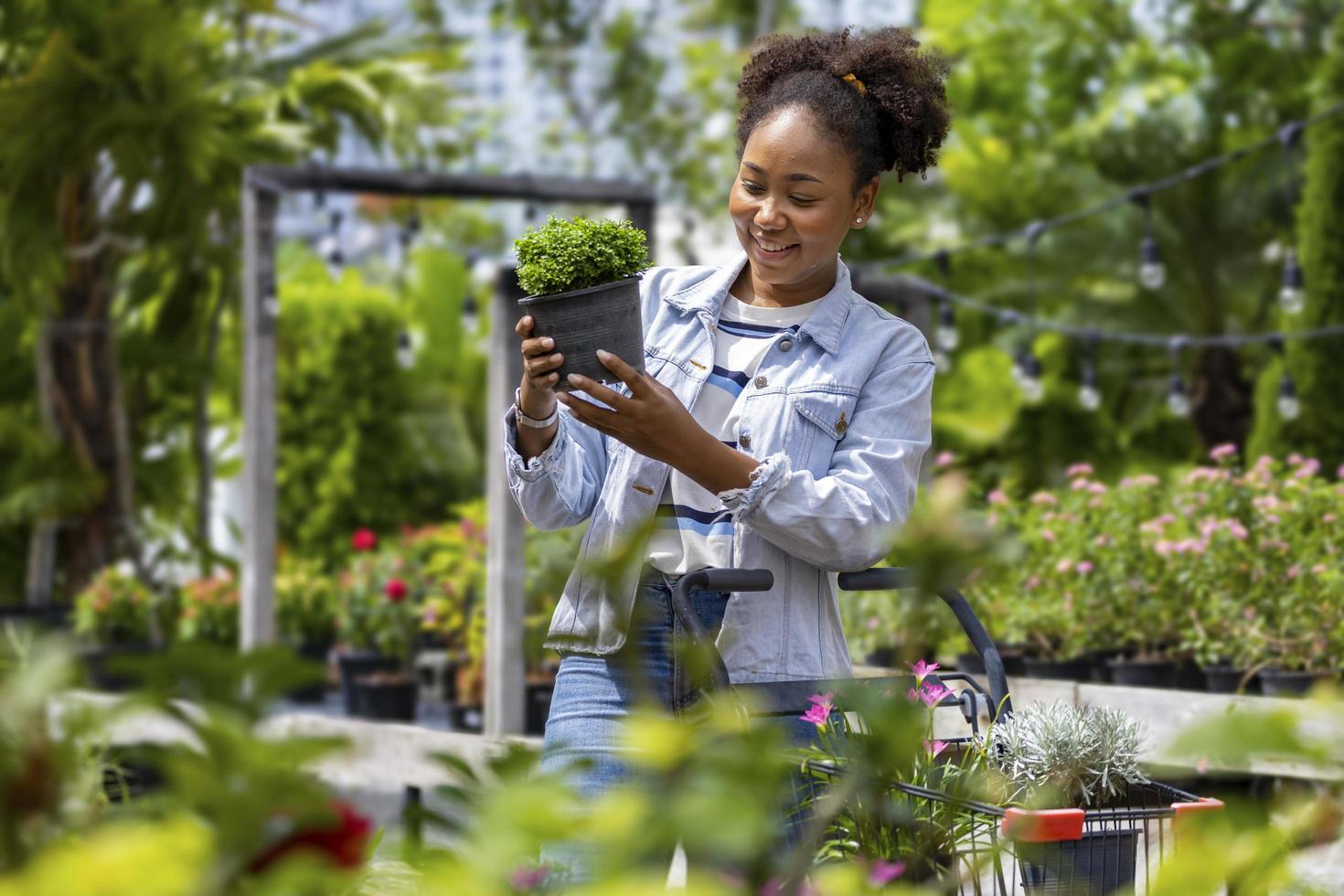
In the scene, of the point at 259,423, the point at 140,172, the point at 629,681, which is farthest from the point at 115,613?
the point at 629,681

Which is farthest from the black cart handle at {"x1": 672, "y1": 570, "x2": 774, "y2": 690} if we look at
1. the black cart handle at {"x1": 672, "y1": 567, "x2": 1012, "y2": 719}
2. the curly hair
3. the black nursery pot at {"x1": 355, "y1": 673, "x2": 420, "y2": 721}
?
the black nursery pot at {"x1": 355, "y1": 673, "x2": 420, "y2": 721}

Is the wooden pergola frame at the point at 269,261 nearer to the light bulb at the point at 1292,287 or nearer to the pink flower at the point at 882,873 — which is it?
the light bulb at the point at 1292,287

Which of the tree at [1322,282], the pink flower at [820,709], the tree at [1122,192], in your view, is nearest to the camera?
the pink flower at [820,709]

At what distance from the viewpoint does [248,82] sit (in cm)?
908

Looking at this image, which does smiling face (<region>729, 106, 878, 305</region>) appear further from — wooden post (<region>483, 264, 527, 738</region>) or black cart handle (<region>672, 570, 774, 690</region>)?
wooden post (<region>483, 264, 527, 738</region>)

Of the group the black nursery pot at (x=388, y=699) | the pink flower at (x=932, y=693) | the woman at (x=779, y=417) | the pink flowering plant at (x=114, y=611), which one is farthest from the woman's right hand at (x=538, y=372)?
the pink flowering plant at (x=114, y=611)

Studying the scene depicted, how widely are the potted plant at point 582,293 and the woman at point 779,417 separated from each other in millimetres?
34

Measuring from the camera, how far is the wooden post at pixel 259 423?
6.70 m

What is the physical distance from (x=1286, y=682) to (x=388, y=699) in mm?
4227

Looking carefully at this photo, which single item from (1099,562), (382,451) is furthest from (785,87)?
(382,451)

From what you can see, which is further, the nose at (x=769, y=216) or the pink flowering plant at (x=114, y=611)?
the pink flowering plant at (x=114, y=611)

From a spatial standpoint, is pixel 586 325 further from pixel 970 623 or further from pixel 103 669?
pixel 103 669

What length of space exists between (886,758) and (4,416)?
9.67 m

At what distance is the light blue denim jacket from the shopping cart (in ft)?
0.19
